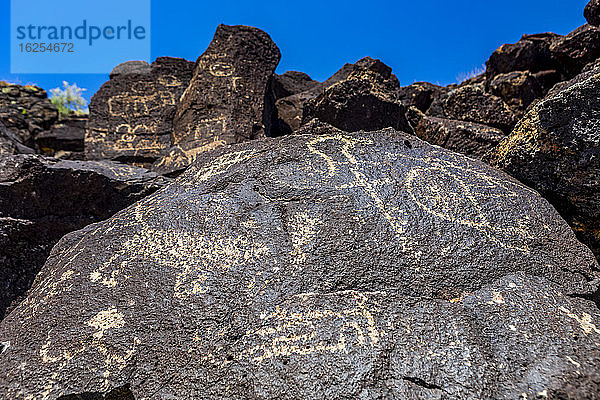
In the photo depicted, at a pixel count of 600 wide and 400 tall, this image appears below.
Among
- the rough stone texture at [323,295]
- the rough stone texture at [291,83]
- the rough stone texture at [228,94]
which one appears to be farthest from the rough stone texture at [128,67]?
the rough stone texture at [323,295]

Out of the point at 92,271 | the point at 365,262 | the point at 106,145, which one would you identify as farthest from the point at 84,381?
the point at 106,145

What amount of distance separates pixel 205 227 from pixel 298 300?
0.45m

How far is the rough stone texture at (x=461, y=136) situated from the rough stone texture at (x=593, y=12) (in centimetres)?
203

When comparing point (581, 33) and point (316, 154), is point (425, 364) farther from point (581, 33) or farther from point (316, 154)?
point (581, 33)

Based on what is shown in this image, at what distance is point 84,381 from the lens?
1324mm

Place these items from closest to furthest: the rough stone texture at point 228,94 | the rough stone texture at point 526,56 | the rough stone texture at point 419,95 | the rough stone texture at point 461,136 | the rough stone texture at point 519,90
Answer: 1. the rough stone texture at point 461,136
2. the rough stone texture at point 228,94
3. the rough stone texture at point 519,90
4. the rough stone texture at point 526,56
5. the rough stone texture at point 419,95

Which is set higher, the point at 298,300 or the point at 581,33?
the point at 581,33

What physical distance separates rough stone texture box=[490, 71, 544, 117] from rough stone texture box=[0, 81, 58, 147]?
6151 mm

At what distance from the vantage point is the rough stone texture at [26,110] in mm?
7328

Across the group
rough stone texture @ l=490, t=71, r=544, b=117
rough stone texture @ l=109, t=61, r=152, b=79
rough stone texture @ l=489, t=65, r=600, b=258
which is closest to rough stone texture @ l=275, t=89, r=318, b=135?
rough stone texture @ l=490, t=71, r=544, b=117

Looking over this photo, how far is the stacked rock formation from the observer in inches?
50.4

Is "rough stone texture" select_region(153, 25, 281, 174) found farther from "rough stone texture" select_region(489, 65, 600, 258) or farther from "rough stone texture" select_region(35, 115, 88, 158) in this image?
"rough stone texture" select_region(35, 115, 88, 158)

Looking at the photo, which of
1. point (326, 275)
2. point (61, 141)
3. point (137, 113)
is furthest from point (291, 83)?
point (326, 275)

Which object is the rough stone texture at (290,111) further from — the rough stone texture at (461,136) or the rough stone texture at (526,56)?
the rough stone texture at (526,56)
